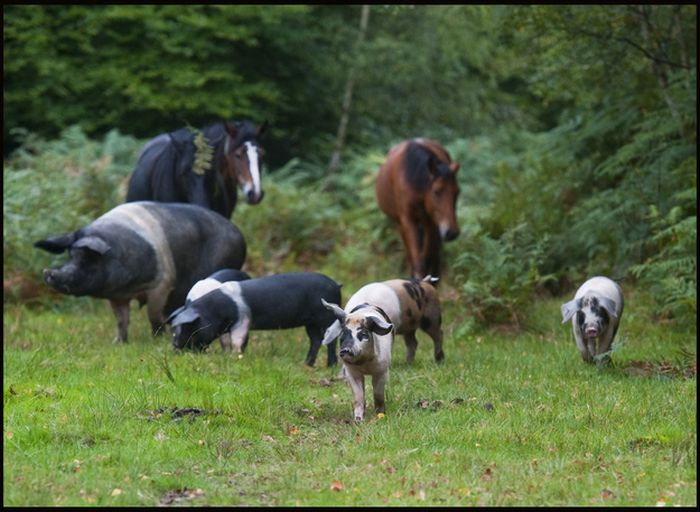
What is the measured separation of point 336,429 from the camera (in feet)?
28.5

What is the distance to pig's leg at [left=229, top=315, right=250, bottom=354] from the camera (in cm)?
1111

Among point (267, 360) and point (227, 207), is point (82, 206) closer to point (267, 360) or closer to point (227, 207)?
point (227, 207)

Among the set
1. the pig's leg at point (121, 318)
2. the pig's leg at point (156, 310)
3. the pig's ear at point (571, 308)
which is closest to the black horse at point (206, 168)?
the pig's leg at point (156, 310)

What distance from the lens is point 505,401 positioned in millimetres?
9523

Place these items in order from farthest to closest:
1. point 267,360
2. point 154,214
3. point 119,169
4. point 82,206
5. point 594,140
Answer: point 119,169, point 82,206, point 594,140, point 154,214, point 267,360

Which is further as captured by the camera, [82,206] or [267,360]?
[82,206]

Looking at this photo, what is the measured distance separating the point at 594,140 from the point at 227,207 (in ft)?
18.7

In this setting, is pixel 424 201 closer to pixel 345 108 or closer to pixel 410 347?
pixel 410 347

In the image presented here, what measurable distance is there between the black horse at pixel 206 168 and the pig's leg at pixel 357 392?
533cm

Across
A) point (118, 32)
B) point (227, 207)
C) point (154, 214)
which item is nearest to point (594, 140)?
point (227, 207)

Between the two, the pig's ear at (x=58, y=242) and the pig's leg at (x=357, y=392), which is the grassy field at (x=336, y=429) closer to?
the pig's leg at (x=357, y=392)

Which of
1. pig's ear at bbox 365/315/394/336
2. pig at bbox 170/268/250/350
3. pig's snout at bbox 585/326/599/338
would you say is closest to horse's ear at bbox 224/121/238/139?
pig at bbox 170/268/250/350

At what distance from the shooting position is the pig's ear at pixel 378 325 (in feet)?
29.1

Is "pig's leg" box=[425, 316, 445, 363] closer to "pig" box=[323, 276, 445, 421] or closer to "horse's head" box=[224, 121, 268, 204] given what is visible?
"pig" box=[323, 276, 445, 421]
